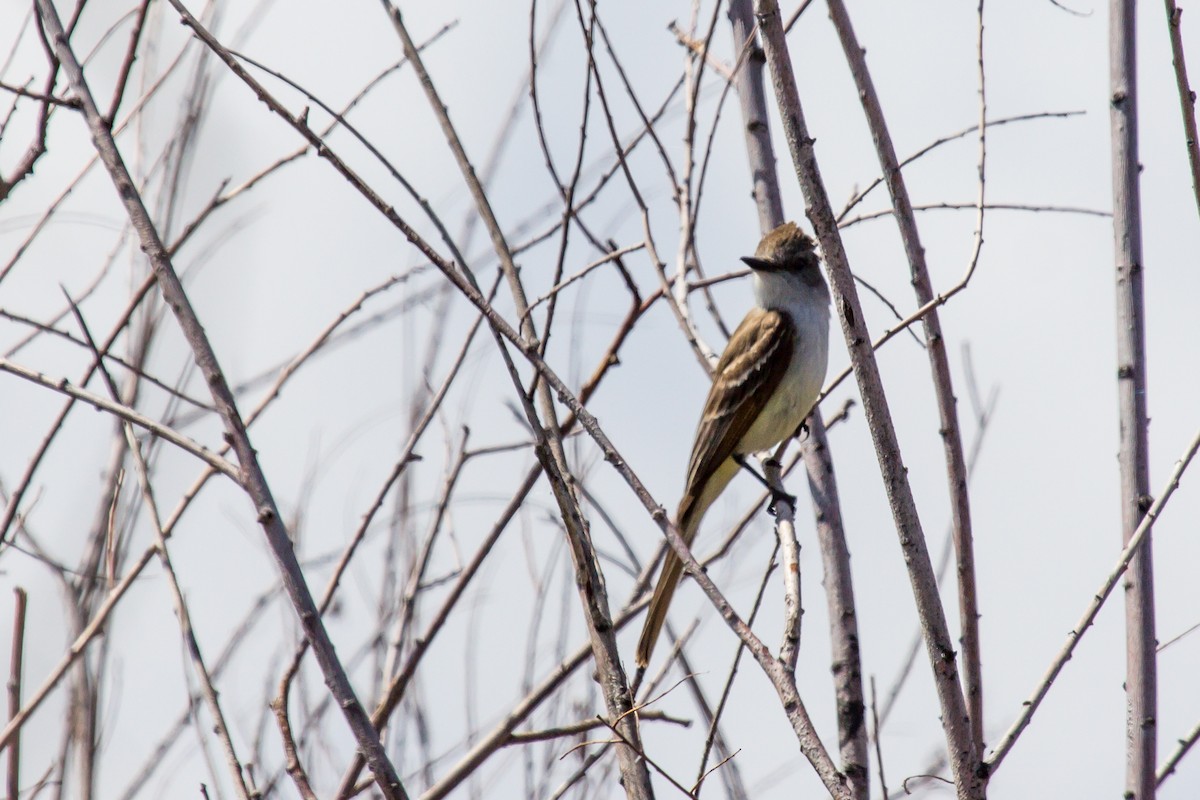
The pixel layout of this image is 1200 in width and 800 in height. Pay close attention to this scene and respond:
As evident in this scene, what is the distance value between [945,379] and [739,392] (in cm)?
301

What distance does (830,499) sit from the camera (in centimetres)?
498

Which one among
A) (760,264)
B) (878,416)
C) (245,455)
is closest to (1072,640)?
(878,416)

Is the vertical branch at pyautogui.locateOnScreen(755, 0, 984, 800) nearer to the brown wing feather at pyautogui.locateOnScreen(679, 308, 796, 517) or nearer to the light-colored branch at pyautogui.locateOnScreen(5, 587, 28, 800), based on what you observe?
the light-colored branch at pyautogui.locateOnScreen(5, 587, 28, 800)

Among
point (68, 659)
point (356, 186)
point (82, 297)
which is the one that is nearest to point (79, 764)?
point (68, 659)


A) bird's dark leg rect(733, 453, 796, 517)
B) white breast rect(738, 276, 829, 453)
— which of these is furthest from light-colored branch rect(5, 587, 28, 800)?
white breast rect(738, 276, 829, 453)

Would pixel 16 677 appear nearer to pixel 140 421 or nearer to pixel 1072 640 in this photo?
pixel 140 421

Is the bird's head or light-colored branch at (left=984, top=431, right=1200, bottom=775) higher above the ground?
the bird's head

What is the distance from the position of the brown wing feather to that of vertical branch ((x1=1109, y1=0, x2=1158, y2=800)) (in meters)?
2.96

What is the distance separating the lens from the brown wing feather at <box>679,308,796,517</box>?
22.2ft

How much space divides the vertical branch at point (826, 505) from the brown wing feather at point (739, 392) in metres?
1.27

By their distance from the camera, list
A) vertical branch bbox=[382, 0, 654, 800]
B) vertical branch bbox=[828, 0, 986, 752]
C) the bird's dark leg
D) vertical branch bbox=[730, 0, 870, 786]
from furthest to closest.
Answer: the bird's dark leg
vertical branch bbox=[730, 0, 870, 786]
vertical branch bbox=[828, 0, 986, 752]
vertical branch bbox=[382, 0, 654, 800]

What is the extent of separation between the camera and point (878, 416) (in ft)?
8.59

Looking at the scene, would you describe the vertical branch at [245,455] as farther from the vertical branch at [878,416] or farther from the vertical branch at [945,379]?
the vertical branch at [945,379]

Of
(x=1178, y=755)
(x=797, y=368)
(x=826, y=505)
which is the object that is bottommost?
(x=1178, y=755)
